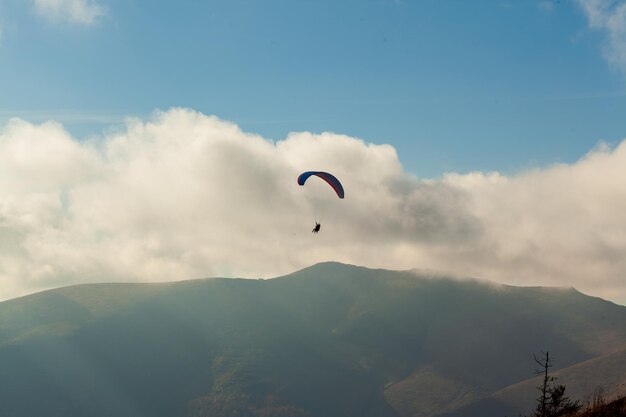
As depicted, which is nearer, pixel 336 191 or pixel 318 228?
pixel 318 228

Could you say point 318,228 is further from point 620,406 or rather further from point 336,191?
point 620,406

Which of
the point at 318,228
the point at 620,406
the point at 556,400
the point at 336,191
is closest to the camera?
the point at 620,406

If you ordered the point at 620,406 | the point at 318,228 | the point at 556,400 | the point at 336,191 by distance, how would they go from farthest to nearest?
the point at 336,191 → the point at 318,228 → the point at 556,400 → the point at 620,406

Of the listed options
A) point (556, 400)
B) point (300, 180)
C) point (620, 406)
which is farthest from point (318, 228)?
point (620, 406)

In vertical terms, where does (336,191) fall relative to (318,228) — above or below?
above

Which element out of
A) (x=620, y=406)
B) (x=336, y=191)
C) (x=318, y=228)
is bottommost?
(x=620, y=406)

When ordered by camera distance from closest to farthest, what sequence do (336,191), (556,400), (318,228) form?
(556,400), (318,228), (336,191)

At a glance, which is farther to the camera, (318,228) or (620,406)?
(318,228)

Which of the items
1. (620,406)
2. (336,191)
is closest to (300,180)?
(336,191)

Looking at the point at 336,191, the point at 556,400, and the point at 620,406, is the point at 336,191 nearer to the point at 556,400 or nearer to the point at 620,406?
the point at 556,400

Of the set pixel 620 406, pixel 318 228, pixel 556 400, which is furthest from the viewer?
pixel 318 228
